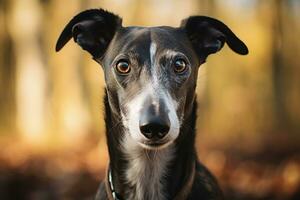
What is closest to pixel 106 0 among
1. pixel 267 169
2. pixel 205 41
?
pixel 267 169

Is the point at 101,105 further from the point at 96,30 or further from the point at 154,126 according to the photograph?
the point at 154,126

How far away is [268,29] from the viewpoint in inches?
888

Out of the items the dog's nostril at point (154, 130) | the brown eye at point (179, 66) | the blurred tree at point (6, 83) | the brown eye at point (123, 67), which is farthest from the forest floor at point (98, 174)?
the blurred tree at point (6, 83)

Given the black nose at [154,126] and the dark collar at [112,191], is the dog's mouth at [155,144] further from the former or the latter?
the dark collar at [112,191]

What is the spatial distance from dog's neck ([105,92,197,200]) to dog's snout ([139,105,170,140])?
0.56 m

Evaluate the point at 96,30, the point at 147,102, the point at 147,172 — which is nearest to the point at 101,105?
the point at 96,30

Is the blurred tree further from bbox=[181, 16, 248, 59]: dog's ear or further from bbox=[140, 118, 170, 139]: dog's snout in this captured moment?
bbox=[140, 118, 170, 139]: dog's snout

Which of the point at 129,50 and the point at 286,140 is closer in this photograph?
the point at 129,50

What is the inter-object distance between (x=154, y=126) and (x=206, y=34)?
1562mm

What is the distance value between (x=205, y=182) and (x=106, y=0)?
76.7ft

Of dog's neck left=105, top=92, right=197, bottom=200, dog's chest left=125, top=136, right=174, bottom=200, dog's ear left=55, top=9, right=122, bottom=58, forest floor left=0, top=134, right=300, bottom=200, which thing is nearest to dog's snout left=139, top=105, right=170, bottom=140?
dog's neck left=105, top=92, right=197, bottom=200

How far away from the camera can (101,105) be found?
6.16m

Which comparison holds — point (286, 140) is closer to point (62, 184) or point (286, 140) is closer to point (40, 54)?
point (62, 184)

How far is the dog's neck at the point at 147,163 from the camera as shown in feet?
18.6
